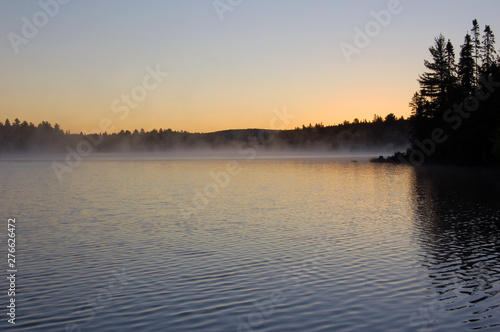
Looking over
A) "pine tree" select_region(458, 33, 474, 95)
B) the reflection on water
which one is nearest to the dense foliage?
"pine tree" select_region(458, 33, 474, 95)

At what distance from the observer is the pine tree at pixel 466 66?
110m

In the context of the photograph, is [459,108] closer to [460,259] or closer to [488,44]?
[488,44]

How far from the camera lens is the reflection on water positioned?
1466 cm

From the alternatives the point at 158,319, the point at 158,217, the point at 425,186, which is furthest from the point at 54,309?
the point at 425,186

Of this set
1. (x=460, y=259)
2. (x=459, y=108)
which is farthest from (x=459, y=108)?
(x=460, y=259)

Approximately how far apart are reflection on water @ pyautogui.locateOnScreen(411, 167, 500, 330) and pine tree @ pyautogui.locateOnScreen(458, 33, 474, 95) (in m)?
72.3

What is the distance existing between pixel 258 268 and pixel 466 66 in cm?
10706

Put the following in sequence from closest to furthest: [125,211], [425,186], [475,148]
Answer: [125,211] → [425,186] → [475,148]

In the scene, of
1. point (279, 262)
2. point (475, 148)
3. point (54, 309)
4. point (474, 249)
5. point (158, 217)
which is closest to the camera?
point (54, 309)

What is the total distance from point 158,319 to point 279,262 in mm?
8317

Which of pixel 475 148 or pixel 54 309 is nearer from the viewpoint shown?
pixel 54 309

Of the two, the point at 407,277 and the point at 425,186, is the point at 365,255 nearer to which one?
the point at 407,277

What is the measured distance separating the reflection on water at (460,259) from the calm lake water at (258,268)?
7cm

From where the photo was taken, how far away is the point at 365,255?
75.7 feet
